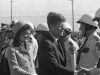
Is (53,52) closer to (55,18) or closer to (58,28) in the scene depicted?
(58,28)

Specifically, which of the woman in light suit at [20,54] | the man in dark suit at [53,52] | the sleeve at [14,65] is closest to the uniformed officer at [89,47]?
the man in dark suit at [53,52]

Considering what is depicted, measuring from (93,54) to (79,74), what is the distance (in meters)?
1.01

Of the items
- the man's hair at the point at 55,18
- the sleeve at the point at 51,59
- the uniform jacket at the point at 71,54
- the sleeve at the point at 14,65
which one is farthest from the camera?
the uniform jacket at the point at 71,54

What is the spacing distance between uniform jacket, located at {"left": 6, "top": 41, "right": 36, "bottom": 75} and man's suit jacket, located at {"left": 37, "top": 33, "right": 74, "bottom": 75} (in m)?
0.36

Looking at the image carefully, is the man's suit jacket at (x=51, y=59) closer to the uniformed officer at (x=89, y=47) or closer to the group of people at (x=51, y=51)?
the group of people at (x=51, y=51)

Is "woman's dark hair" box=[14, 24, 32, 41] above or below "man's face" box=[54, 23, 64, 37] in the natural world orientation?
below

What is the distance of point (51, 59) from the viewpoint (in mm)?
5027

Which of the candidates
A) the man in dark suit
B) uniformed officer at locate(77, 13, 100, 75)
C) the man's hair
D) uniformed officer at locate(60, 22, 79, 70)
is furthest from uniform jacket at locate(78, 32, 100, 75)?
the man's hair

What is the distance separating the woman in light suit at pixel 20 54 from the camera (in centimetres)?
541

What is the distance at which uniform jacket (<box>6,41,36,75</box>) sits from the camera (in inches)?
213

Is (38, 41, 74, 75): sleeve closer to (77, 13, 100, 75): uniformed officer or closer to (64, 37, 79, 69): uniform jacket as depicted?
(77, 13, 100, 75): uniformed officer

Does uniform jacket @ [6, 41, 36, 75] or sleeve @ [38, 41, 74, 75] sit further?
uniform jacket @ [6, 41, 36, 75]

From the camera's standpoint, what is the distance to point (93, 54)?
6227 millimetres

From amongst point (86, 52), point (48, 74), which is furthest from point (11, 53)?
point (86, 52)
